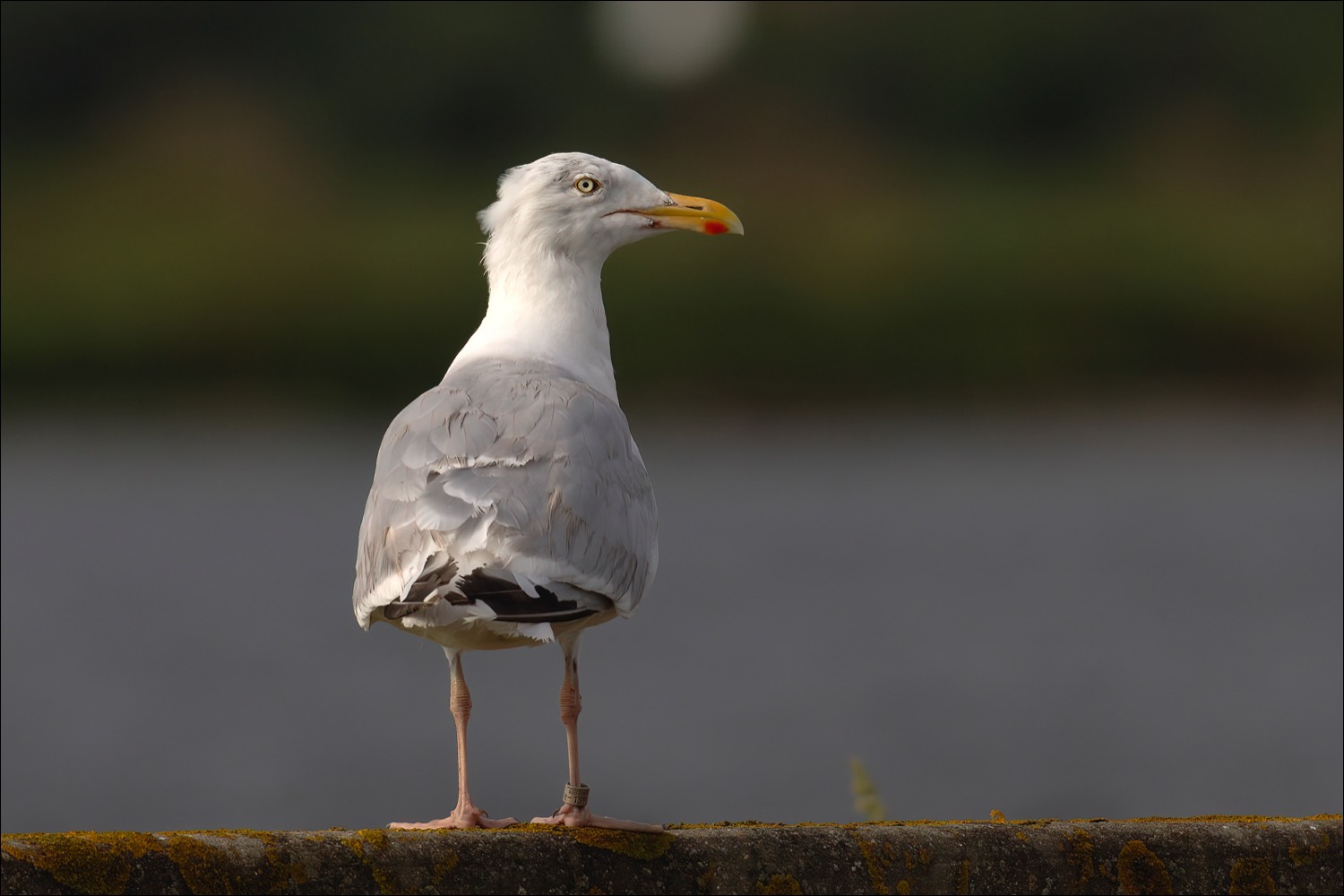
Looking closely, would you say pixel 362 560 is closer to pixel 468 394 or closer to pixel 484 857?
pixel 468 394

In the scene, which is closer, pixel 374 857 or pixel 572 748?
pixel 374 857

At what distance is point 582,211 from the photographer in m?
5.60

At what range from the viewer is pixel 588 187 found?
5.61 metres

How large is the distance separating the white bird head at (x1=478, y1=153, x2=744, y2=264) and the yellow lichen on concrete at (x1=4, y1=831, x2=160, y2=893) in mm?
2901

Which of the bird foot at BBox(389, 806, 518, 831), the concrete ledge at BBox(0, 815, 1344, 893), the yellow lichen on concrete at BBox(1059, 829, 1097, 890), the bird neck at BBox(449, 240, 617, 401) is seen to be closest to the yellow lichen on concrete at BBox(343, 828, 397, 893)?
the concrete ledge at BBox(0, 815, 1344, 893)

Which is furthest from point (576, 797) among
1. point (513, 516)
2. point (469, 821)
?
point (513, 516)

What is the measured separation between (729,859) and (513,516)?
0.95 m

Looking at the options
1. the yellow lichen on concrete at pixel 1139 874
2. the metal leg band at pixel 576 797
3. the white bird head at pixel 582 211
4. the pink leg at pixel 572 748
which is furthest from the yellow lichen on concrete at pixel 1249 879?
the white bird head at pixel 582 211

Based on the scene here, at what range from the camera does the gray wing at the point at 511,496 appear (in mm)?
4016

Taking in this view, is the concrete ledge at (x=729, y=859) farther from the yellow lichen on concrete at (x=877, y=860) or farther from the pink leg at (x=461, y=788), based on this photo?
the pink leg at (x=461, y=788)

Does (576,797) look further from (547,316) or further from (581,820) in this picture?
(547,316)

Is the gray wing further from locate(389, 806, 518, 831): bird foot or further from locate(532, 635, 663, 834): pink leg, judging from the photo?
locate(389, 806, 518, 831): bird foot

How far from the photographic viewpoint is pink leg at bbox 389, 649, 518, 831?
4105 millimetres

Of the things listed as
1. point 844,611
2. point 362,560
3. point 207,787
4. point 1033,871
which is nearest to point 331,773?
point 207,787
